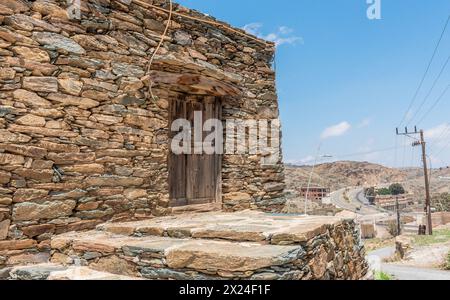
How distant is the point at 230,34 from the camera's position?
587cm

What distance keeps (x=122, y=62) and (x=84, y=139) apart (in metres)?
1.08

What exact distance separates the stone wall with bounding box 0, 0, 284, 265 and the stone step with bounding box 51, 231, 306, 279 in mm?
601

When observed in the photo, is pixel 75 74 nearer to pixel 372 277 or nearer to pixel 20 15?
pixel 20 15

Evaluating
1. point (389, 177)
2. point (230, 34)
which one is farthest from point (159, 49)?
point (389, 177)

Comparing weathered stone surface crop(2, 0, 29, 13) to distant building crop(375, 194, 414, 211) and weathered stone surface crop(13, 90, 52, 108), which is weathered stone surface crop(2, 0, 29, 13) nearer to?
weathered stone surface crop(13, 90, 52, 108)

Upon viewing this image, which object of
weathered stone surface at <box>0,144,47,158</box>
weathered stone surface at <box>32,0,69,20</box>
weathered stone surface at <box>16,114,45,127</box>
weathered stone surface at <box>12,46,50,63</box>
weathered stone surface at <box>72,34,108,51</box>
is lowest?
weathered stone surface at <box>0,144,47,158</box>

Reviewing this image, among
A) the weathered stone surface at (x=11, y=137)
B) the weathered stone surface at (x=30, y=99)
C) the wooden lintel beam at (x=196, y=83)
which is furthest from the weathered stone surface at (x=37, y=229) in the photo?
the wooden lintel beam at (x=196, y=83)

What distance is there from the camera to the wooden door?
5273 millimetres

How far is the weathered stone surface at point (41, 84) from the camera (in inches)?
143

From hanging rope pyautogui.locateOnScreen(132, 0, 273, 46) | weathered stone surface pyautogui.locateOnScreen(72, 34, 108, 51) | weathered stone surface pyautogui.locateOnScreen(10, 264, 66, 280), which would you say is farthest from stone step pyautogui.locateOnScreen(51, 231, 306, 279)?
hanging rope pyautogui.locateOnScreen(132, 0, 273, 46)

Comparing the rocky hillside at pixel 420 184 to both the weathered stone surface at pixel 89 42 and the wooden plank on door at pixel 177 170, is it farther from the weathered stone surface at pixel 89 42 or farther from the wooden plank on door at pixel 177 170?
the weathered stone surface at pixel 89 42

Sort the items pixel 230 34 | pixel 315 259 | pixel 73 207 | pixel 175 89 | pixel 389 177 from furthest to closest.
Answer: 1. pixel 389 177
2. pixel 230 34
3. pixel 175 89
4. pixel 73 207
5. pixel 315 259

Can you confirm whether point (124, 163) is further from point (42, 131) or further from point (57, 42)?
point (57, 42)

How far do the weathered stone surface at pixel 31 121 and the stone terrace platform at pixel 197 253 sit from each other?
117 centimetres
